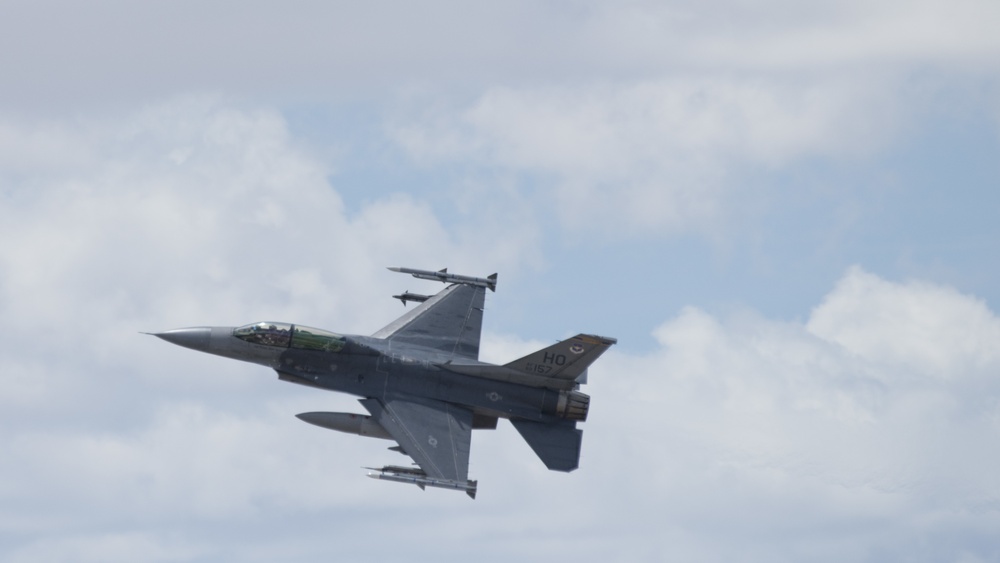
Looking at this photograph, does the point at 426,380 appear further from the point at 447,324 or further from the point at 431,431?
the point at 447,324

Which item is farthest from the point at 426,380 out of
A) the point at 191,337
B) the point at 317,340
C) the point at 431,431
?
the point at 191,337

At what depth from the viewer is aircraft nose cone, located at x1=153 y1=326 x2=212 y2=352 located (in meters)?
70.4

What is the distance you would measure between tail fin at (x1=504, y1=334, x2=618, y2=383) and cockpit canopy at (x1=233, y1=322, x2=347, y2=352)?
7208 millimetres

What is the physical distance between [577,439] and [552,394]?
2.13m

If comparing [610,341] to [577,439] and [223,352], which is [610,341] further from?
[223,352]

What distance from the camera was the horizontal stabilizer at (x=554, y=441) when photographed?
70.1m

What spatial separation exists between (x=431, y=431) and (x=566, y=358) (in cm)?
620

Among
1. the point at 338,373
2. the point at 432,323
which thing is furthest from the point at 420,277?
the point at 338,373

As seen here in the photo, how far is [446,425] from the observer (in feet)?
228

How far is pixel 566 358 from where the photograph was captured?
69.8 metres

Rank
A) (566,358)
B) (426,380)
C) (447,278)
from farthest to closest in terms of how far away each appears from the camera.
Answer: (447,278) → (426,380) → (566,358)

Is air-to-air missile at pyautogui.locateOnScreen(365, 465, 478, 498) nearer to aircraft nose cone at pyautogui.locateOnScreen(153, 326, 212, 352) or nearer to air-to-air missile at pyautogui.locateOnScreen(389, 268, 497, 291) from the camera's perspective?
aircraft nose cone at pyautogui.locateOnScreen(153, 326, 212, 352)

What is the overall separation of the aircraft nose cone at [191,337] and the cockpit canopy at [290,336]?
1228mm

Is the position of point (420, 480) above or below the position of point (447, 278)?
below
